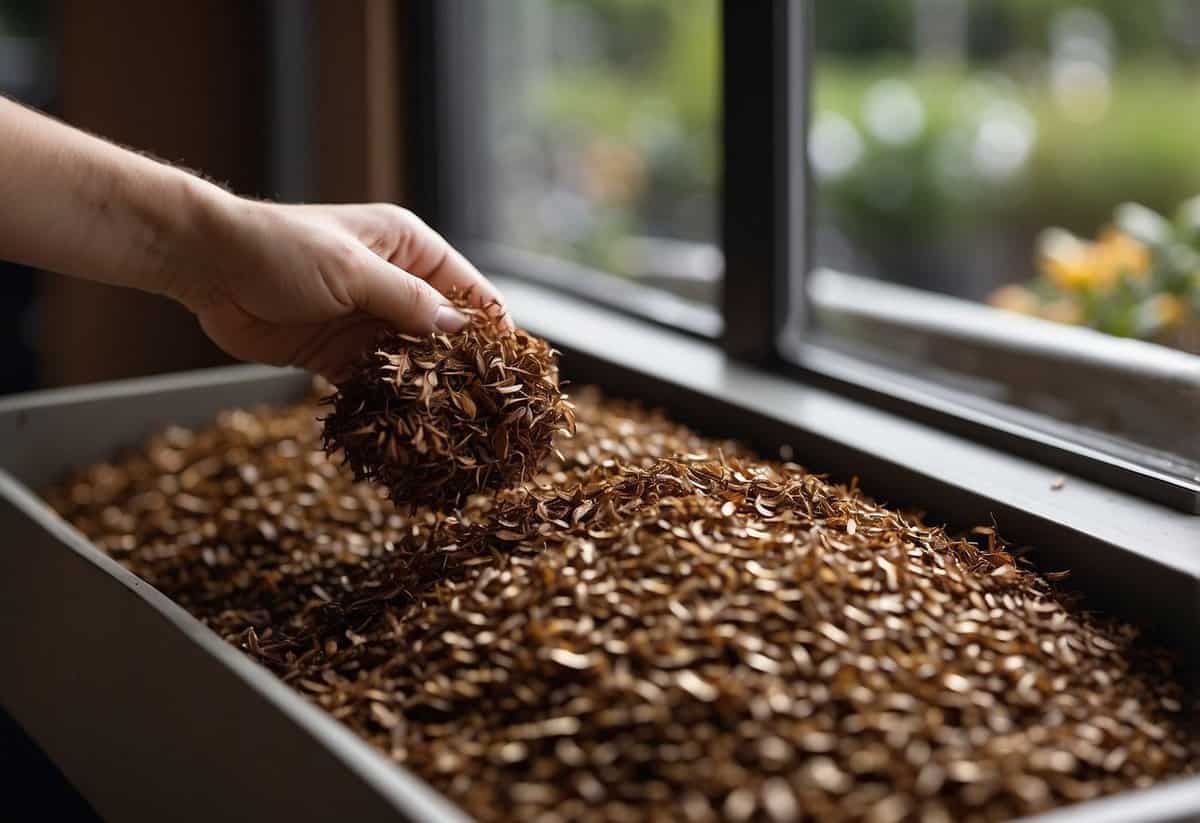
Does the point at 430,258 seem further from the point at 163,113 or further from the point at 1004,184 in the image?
the point at 1004,184

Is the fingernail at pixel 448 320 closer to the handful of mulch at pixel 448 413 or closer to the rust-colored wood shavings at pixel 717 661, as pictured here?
the handful of mulch at pixel 448 413

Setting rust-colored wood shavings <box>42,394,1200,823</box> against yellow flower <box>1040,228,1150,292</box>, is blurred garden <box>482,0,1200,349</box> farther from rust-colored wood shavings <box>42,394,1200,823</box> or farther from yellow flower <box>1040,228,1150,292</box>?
rust-colored wood shavings <box>42,394,1200,823</box>

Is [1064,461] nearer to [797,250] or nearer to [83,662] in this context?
[797,250]

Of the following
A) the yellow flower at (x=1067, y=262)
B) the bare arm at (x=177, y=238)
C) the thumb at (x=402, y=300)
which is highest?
the bare arm at (x=177, y=238)

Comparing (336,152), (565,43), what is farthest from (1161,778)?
(565,43)

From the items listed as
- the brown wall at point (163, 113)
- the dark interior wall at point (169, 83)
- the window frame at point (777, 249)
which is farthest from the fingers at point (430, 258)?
the dark interior wall at point (169, 83)
